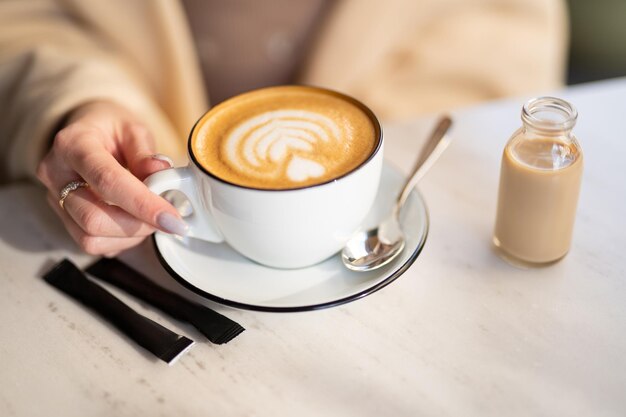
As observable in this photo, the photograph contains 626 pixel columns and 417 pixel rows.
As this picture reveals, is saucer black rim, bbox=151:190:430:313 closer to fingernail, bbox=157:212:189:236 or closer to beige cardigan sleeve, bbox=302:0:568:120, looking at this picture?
fingernail, bbox=157:212:189:236

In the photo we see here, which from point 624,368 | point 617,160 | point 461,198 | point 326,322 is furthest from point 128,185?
point 617,160

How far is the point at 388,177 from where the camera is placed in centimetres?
87

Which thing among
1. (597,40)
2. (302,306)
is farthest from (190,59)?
(597,40)

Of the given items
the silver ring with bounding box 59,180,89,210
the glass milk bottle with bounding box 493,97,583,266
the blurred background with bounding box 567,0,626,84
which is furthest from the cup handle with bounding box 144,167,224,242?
the blurred background with bounding box 567,0,626,84

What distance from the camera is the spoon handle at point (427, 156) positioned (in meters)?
0.81

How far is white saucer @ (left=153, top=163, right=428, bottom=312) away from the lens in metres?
0.67

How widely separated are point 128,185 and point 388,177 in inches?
13.8

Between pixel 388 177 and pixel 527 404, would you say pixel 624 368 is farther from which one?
pixel 388 177

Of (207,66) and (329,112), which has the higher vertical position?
(329,112)

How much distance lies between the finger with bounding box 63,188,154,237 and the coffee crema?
12 cm

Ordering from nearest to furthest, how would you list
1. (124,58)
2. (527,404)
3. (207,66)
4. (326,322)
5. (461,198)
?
(527,404) < (326,322) < (461,198) < (124,58) < (207,66)

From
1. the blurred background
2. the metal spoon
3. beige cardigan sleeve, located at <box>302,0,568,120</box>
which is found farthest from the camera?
the blurred background

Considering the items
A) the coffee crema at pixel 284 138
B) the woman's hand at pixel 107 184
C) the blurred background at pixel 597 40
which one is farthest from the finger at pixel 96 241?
the blurred background at pixel 597 40

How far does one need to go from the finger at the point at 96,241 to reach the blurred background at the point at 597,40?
5.84ft
